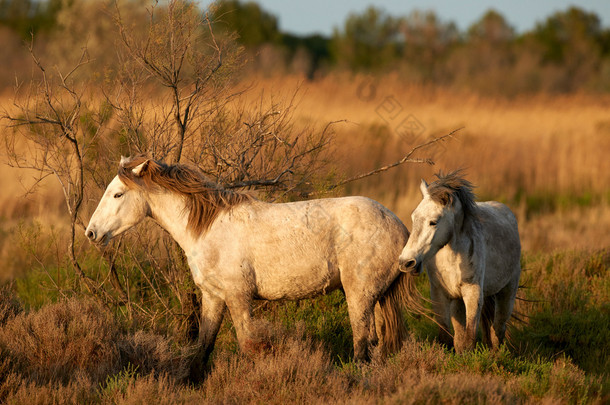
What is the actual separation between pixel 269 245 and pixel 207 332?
3.11 ft

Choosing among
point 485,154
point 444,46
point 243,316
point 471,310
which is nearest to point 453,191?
point 471,310

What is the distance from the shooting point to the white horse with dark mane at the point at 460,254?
18.3 feet

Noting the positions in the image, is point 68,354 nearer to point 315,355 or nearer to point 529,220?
point 315,355

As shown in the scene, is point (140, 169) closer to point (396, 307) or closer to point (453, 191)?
point (396, 307)

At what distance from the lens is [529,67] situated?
3175 centimetres

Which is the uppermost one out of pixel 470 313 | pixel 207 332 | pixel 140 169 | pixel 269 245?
pixel 140 169

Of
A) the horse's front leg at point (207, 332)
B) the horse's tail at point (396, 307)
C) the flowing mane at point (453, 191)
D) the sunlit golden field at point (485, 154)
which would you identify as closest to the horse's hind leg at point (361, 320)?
the horse's tail at point (396, 307)

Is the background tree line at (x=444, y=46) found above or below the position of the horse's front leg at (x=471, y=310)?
above

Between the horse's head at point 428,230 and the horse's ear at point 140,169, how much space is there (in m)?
2.24

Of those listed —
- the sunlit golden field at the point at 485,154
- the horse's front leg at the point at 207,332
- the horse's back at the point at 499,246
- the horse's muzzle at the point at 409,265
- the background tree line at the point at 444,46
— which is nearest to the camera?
the horse's muzzle at the point at 409,265

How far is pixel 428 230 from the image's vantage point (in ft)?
18.2

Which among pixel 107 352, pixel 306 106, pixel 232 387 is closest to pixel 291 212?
pixel 232 387

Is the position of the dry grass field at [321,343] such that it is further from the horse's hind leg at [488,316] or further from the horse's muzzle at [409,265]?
the horse's muzzle at [409,265]

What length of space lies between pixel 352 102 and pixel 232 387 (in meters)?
13.0
